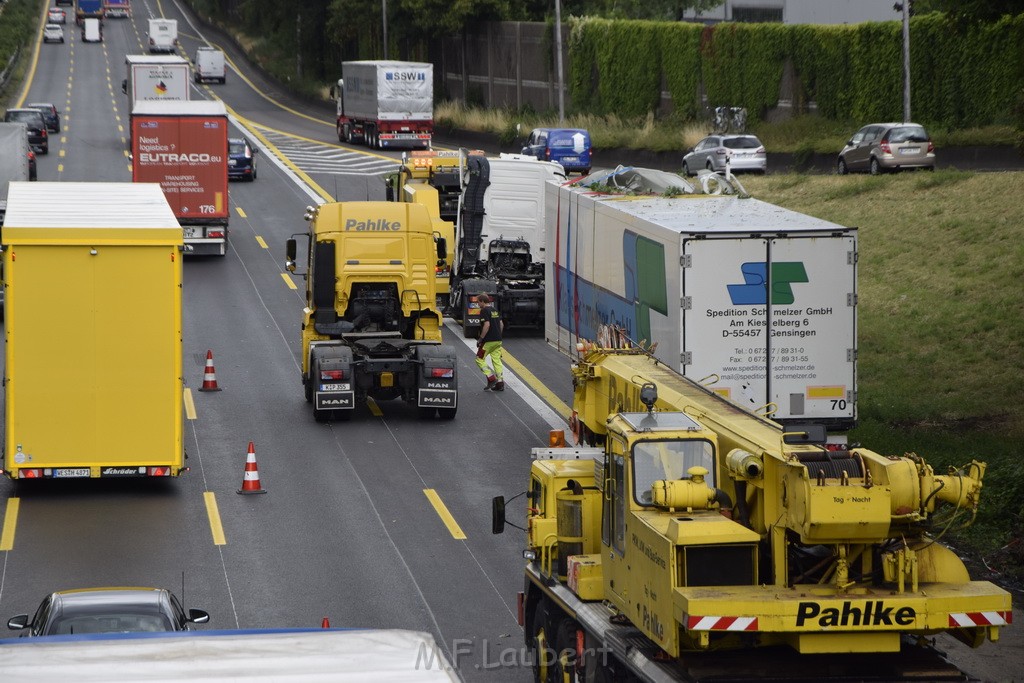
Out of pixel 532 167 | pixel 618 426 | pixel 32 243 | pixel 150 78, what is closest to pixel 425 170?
pixel 532 167

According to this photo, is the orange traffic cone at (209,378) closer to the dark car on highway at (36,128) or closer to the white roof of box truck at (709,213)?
the white roof of box truck at (709,213)

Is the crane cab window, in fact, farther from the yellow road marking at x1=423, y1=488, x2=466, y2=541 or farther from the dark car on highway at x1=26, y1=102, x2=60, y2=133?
the dark car on highway at x1=26, y1=102, x2=60, y2=133

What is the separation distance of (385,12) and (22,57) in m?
30.3

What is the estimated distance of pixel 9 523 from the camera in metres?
18.6

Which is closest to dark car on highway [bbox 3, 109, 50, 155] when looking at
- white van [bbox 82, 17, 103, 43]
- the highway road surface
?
the highway road surface

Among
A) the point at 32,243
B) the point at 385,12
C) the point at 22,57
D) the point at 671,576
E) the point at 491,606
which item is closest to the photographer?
the point at 671,576

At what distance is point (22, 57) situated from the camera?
9988 centimetres

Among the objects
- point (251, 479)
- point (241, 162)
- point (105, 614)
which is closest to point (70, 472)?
point (251, 479)

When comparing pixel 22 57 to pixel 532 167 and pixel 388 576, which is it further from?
pixel 388 576

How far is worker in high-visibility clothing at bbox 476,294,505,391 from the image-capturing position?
81.8 ft

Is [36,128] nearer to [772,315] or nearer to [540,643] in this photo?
[772,315]

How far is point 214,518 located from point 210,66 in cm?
8056

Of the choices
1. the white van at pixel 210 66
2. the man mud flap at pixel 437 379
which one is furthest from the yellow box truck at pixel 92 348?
the white van at pixel 210 66

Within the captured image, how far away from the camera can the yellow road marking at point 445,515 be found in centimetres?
1830
